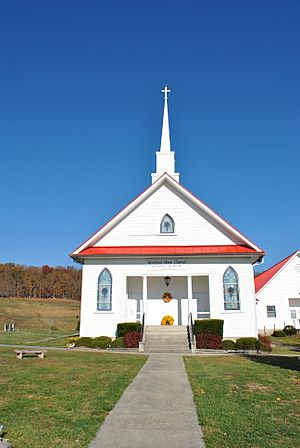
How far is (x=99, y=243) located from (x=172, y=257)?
4.64 meters

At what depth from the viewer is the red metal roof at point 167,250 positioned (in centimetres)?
2292

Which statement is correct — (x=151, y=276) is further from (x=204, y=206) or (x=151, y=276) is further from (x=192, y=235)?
(x=204, y=206)

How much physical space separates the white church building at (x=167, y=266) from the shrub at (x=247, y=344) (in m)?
2.00

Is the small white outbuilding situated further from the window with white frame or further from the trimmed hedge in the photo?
the trimmed hedge

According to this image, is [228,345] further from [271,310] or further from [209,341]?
[271,310]

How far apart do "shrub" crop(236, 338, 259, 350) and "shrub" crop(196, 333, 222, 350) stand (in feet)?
3.13

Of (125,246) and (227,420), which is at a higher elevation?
(125,246)

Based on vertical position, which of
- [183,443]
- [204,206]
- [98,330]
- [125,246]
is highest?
[204,206]

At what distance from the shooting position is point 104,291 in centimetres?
2333

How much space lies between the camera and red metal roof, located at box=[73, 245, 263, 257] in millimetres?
22922

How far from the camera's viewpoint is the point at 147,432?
601 cm

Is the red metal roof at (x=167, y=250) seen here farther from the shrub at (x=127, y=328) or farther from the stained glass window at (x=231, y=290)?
the shrub at (x=127, y=328)

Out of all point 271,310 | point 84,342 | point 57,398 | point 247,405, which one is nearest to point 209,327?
point 84,342

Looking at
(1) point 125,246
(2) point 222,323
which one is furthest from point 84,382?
(1) point 125,246
